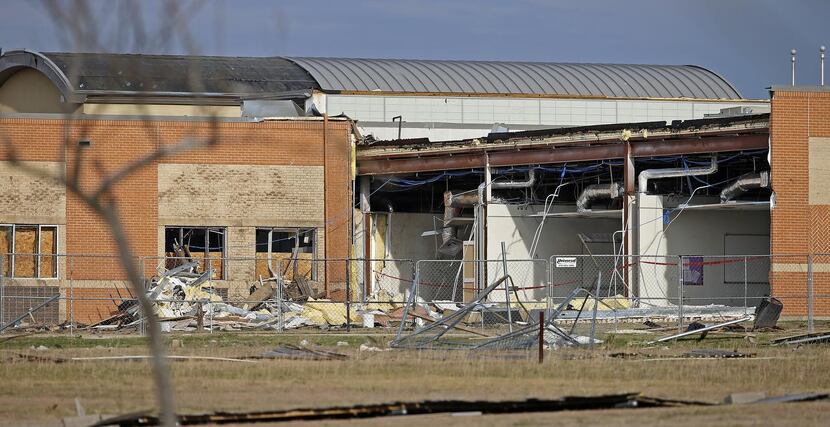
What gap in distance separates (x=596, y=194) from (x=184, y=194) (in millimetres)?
12287

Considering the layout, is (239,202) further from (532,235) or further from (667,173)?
(667,173)

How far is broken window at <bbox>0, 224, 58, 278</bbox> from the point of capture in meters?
38.7

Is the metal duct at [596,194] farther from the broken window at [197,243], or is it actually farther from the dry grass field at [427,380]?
the dry grass field at [427,380]

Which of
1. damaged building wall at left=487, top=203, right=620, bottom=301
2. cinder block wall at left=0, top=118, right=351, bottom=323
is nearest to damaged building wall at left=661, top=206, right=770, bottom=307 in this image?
damaged building wall at left=487, top=203, right=620, bottom=301

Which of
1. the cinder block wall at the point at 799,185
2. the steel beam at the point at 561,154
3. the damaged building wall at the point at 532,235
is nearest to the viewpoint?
the cinder block wall at the point at 799,185

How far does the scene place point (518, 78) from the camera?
180ft

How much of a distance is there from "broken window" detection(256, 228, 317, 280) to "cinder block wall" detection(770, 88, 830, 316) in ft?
44.7

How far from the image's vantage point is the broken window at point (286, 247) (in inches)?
1563

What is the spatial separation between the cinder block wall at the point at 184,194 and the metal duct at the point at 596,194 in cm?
718

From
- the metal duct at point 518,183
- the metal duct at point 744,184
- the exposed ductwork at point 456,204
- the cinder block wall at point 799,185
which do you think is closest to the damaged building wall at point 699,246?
the metal duct at point 744,184

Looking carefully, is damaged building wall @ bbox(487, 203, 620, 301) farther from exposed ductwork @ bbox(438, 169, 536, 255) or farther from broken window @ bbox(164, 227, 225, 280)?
broken window @ bbox(164, 227, 225, 280)

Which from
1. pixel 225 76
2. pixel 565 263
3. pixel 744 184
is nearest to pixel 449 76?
pixel 225 76

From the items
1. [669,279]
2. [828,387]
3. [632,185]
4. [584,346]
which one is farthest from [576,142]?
[828,387]

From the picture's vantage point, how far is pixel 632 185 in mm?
37781
